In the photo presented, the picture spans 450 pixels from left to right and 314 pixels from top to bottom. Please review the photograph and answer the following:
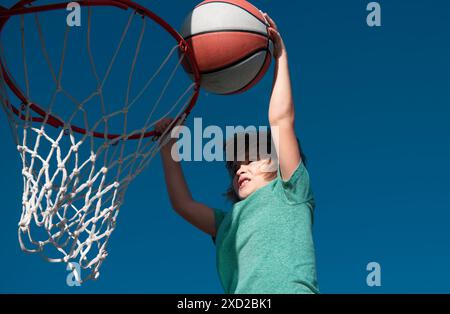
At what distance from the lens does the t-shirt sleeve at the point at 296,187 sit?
13.7 ft

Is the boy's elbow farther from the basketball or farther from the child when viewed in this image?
the basketball

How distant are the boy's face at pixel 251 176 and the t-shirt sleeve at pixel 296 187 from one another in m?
0.22

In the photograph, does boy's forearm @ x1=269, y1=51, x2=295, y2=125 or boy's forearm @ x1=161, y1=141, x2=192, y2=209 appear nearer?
boy's forearm @ x1=269, y1=51, x2=295, y2=125

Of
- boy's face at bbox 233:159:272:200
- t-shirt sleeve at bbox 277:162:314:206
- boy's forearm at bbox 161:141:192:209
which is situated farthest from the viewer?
boy's forearm at bbox 161:141:192:209

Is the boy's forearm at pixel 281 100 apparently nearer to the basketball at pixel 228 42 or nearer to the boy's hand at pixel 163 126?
the basketball at pixel 228 42

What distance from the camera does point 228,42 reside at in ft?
14.2

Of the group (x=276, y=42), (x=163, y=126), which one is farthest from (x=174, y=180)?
(x=276, y=42)

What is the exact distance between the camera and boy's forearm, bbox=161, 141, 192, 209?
4.73 meters

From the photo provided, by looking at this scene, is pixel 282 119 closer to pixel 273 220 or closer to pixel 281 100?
pixel 281 100

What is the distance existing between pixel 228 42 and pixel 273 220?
1055 mm

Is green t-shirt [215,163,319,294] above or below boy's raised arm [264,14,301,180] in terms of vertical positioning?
below

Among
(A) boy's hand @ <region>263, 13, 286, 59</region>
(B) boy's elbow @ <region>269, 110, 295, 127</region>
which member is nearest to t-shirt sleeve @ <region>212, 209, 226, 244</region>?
(B) boy's elbow @ <region>269, 110, 295, 127</region>
